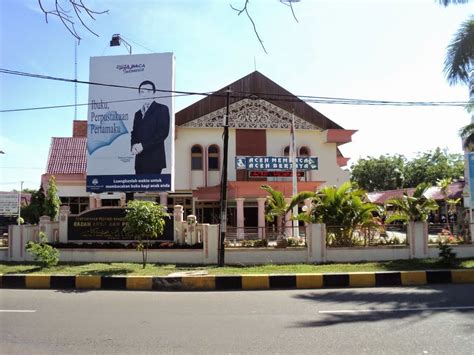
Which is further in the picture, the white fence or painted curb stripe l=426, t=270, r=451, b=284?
the white fence

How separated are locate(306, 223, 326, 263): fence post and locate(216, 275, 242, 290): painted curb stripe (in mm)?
4519

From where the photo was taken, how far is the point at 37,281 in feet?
39.1

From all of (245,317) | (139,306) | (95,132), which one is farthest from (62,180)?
(245,317)

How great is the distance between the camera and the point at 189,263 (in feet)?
50.6

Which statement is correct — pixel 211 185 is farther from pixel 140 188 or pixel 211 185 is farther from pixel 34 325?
pixel 34 325

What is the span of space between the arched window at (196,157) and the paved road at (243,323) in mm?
19222

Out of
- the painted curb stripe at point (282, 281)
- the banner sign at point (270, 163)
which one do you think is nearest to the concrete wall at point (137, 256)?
the painted curb stripe at point (282, 281)

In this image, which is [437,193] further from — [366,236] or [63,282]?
[63,282]

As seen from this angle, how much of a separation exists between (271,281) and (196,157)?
60.5 feet

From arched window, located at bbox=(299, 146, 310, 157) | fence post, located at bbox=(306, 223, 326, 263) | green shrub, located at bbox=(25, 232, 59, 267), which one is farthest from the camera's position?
arched window, located at bbox=(299, 146, 310, 157)

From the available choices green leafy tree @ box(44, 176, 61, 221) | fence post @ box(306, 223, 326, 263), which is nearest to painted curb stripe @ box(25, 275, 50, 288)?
fence post @ box(306, 223, 326, 263)

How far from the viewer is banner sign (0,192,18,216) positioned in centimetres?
1722

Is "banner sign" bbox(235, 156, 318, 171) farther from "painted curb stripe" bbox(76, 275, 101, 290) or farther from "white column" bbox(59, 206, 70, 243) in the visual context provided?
"painted curb stripe" bbox(76, 275, 101, 290)

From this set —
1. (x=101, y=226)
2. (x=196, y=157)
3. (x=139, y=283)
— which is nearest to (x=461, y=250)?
(x=139, y=283)
